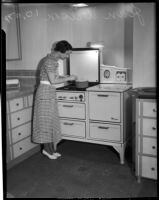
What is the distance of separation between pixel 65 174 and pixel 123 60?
804 millimetres

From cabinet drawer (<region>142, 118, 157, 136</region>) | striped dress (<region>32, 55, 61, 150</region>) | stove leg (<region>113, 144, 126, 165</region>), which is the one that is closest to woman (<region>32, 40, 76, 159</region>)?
striped dress (<region>32, 55, 61, 150</region>)

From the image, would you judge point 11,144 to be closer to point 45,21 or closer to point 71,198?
point 71,198

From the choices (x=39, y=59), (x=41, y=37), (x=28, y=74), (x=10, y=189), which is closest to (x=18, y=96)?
(x=28, y=74)

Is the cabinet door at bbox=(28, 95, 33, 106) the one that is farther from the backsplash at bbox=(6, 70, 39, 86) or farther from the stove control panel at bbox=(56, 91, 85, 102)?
the stove control panel at bbox=(56, 91, 85, 102)

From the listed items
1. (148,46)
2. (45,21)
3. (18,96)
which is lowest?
(18,96)

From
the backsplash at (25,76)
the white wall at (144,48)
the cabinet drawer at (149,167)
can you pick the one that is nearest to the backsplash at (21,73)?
the backsplash at (25,76)

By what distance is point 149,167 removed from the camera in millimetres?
1499

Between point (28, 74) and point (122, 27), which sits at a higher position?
point (122, 27)

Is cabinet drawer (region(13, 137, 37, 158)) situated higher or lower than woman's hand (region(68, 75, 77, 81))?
lower

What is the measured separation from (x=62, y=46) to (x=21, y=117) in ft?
2.06

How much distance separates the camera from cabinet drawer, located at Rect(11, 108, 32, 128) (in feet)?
5.75

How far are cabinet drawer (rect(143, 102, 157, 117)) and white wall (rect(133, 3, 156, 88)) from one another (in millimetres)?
106

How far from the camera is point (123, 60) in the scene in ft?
5.07

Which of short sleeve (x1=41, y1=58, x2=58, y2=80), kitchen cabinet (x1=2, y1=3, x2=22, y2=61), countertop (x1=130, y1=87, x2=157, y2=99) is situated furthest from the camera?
short sleeve (x1=41, y1=58, x2=58, y2=80)
